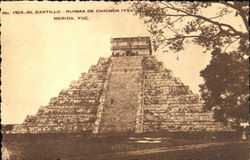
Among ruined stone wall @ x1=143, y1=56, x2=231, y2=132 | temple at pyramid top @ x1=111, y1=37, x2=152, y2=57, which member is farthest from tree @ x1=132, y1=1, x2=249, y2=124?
temple at pyramid top @ x1=111, y1=37, x2=152, y2=57

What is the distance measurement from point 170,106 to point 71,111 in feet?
14.9

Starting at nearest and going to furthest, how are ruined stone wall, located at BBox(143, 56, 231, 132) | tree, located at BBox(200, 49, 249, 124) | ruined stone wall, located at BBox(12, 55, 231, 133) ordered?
tree, located at BBox(200, 49, 249, 124)
ruined stone wall, located at BBox(143, 56, 231, 132)
ruined stone wall, located at BBox(12, 55, 231, 133)

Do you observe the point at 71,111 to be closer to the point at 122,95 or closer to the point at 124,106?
the point at 124,106

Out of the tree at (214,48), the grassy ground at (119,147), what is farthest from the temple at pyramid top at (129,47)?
the tree at (214,48)

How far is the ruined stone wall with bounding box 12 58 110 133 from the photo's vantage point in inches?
790

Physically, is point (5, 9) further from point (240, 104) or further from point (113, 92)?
point (113, 92)

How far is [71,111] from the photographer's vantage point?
67.9 ft

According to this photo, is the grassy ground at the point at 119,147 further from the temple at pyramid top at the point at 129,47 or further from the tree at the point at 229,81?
the temple at pyramid top at the point at 129,47

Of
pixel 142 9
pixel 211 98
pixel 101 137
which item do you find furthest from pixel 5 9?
pixel 101 137

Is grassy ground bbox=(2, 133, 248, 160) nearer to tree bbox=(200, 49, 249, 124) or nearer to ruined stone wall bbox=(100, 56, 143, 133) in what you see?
tree bbox=(200, 49, 249, 124)

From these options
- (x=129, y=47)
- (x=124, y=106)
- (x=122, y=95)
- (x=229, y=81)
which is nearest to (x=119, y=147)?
(x=124, y=106)

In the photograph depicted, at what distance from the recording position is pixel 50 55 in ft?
35.9

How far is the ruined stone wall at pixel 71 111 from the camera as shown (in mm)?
20062

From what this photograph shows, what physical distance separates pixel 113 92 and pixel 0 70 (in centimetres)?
1308
